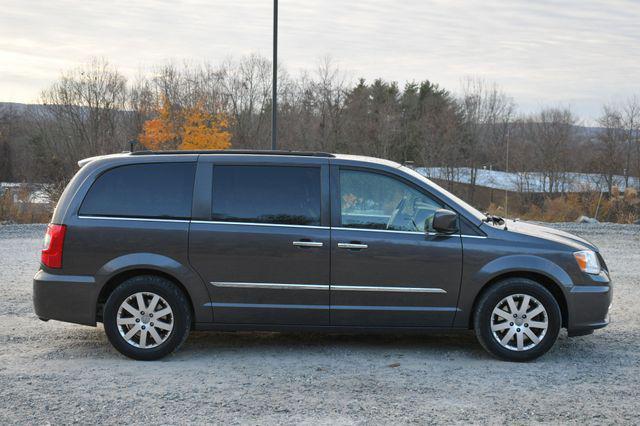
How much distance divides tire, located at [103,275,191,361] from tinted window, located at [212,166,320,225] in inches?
32.6

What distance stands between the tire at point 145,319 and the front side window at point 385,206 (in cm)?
167

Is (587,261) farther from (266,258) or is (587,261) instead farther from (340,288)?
(266,258)

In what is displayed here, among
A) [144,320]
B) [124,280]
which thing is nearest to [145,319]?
[144,320]

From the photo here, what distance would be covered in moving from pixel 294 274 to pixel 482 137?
168ft

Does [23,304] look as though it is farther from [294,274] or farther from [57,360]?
[294,274]

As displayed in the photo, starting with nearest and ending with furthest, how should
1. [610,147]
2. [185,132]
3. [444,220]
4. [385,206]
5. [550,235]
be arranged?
[444,220] < [385,206] < [550,235] < [185,132] < [610,147]

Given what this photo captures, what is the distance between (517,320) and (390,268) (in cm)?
121

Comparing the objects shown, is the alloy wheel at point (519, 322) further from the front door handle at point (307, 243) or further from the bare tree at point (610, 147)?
the bare tree at point (610, 147)

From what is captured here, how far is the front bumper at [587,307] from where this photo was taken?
233 inches

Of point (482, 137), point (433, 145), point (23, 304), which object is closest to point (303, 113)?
point (433, 145)

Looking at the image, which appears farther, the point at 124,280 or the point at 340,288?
the point at 124,280

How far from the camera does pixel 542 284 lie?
6027mm

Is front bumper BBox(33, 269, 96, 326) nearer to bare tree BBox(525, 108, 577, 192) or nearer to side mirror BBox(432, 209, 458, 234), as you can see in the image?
side mirror BBox(432, 209, 458, 234)

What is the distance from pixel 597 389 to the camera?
514 centimetres
